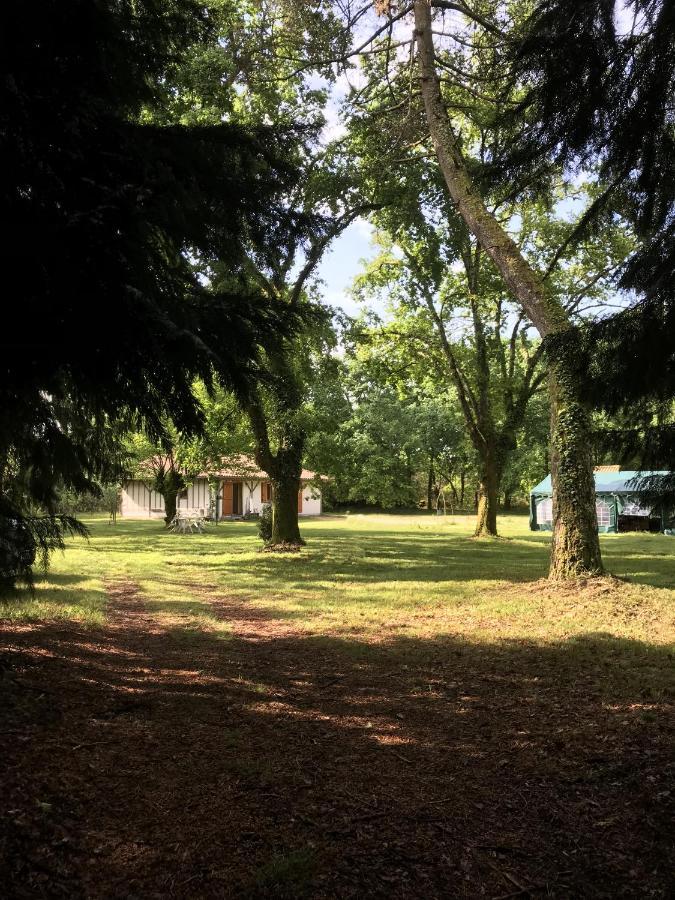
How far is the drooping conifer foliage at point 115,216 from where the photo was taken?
2.23 m

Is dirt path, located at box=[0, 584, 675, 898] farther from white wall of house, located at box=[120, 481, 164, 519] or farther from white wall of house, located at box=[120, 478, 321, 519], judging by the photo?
white wall of house, located at box=[120, 481, 164, 519]

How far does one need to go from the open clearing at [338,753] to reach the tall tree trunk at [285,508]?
7662 millimetres

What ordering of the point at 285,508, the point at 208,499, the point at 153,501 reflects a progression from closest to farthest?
the point at 285,508, the point at 208,499, the point at 153,501

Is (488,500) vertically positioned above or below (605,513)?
above

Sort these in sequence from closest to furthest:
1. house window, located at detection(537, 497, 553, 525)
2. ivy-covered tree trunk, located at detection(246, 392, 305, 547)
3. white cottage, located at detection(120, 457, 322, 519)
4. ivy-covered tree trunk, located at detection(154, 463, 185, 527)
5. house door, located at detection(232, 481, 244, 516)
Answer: ivy-covered tree trunk, located at detection(246, 392, 305, 547) → ivy-covered tree trunk, located at detection(154, 463, 185, 527) → house window, located at detection(537, 497, 553, 525) → white cottage, located at detection(120, 457, 322, 519) → house door, located at detection(232, 481, 244, 516)

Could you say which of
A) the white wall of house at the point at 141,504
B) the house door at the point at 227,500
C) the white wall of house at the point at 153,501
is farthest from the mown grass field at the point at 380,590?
the house door at the point at 227,500

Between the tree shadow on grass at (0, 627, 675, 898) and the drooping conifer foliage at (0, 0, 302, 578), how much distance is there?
1.78 metres

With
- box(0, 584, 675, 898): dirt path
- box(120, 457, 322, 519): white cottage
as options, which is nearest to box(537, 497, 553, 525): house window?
box(120, 457, 322, 519): white cottage

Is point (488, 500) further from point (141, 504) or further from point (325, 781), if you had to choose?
point (141, 504)

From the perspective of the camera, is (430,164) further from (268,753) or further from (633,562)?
(268,753)

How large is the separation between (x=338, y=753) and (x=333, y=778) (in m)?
0.35

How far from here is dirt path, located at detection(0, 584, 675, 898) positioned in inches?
92.6

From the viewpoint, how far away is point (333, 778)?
3211 mm

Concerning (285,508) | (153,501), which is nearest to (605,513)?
(285,508)
